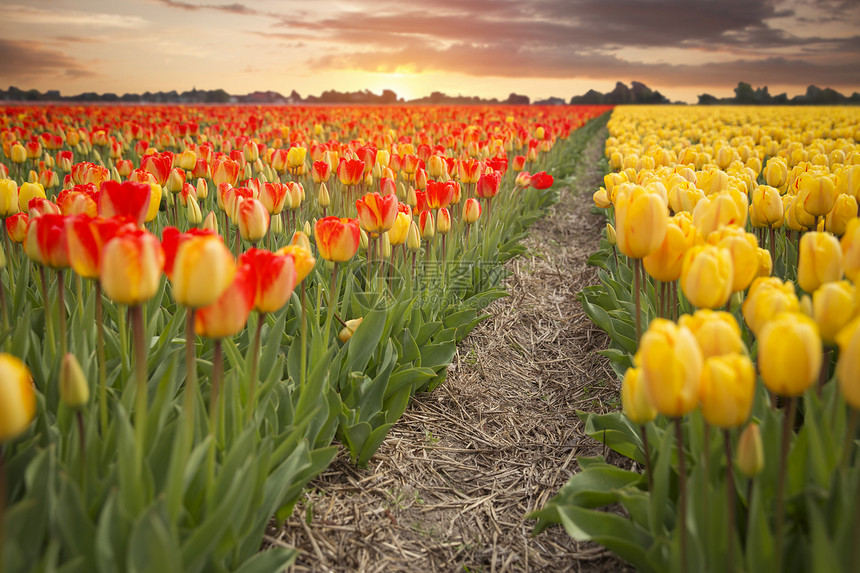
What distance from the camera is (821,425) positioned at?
1557 mm

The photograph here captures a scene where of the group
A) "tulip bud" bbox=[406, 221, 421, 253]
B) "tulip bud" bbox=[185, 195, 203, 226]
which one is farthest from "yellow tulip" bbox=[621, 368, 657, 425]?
"tulip bud" bbox=[185, 195, 203, 226]

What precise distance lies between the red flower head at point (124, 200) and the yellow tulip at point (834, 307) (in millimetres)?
1980

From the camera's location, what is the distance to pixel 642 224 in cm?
179

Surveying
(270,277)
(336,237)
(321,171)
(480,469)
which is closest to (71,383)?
(270,277)

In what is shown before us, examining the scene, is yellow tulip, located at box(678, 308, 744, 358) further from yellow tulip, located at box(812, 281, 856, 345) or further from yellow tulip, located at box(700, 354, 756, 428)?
yellow tulip, located at box(812, 281, 856, 345)

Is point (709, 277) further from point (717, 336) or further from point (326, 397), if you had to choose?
point (326, 397)

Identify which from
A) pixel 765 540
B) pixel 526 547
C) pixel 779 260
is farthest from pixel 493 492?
pixel 779 260

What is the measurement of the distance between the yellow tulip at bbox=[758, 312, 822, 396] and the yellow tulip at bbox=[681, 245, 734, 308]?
0.83 feet

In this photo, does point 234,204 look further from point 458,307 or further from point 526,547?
point 526,547

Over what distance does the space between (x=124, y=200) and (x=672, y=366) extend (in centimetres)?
176

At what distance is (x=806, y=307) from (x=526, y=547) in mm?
1327

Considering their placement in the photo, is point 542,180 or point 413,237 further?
point 542,180

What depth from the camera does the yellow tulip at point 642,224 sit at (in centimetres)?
177

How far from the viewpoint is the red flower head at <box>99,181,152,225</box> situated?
195cm
